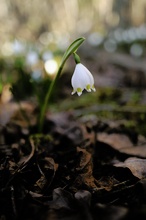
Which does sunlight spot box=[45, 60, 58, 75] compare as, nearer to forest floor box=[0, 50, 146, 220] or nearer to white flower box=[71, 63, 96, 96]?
forest floor box=[0, 50, 146, 220]

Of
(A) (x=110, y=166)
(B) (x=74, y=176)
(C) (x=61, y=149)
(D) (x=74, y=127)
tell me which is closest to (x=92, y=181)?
(B) (x=74, y=176)

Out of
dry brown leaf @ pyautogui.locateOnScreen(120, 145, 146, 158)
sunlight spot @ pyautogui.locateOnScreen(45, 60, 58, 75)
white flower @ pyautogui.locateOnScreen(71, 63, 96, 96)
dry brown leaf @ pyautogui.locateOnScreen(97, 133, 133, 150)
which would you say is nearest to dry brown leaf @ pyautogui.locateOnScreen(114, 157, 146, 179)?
dry brown leaf @ pyautogui.locateOnScreen(120, 145, 146, 158)

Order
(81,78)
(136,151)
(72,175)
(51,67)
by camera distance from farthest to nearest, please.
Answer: (51,67) < (136,151) < (81,78) < (72,175)

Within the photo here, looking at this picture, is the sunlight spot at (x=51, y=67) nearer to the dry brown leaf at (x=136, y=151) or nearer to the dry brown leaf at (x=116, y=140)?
the dry brown leaf at (x=116, y=140)

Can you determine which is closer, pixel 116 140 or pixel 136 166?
pixel 136 166

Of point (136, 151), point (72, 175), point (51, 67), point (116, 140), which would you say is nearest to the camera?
point (72, 175)

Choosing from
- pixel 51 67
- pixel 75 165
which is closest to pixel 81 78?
pixel 75 165

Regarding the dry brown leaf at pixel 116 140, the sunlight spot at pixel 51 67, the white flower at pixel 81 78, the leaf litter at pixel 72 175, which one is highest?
the sunlight spot at pixel 51 67

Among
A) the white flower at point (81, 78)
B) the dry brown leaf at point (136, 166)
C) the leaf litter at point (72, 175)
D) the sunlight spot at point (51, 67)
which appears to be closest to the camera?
the leaf litter at point (72, 175)

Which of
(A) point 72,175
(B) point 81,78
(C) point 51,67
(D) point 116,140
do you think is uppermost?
(C) point 51,67

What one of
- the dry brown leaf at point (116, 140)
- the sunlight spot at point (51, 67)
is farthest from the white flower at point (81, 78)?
the sunlight spot at point (51, 67)

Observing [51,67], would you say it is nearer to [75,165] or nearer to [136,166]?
[75,165]
